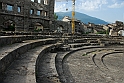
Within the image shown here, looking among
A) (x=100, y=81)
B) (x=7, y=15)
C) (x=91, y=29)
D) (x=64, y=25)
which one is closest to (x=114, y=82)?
(x=100, y=81)

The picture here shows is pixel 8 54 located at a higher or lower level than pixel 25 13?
lower

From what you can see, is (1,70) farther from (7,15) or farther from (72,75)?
(7,15)

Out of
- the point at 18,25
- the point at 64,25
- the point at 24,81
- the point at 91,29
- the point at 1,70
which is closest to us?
the point at 24,81

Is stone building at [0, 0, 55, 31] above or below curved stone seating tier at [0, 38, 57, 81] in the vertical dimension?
above

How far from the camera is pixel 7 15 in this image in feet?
65.7

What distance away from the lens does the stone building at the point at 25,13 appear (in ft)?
65.1

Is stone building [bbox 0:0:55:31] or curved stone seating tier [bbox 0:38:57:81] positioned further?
stone building [bbox 0:0:55:31]

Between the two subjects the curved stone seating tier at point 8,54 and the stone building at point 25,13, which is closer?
the curved stone seating tier at point 8,54

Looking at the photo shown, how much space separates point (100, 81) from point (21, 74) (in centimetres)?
225

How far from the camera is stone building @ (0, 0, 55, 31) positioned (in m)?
19.8

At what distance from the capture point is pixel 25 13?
2209 centimetres

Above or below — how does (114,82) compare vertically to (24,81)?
below

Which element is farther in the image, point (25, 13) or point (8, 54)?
point (25, 13)

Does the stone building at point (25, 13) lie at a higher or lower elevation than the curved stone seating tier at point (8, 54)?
higher
